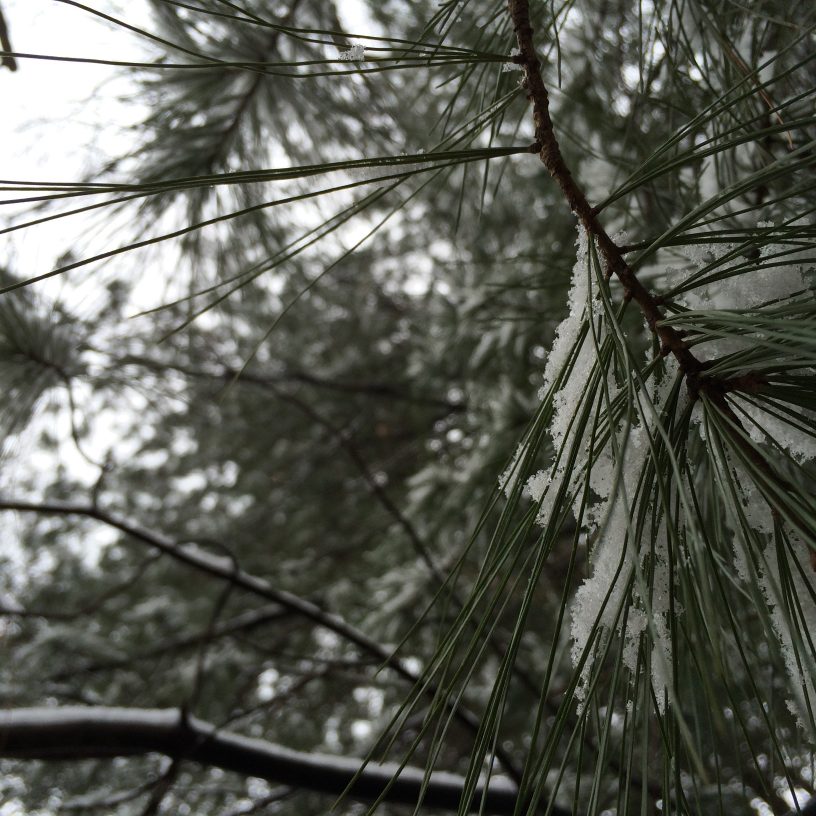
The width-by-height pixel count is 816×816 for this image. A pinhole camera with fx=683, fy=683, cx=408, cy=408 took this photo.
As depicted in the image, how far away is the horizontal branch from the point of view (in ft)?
4.79

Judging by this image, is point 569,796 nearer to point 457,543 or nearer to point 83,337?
point 457,543

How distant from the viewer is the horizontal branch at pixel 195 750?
4.79 ft

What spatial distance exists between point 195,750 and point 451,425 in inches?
99.7

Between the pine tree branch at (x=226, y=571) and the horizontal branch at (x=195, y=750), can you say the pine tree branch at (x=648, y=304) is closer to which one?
the horizontal branch at (x=195, y=750)

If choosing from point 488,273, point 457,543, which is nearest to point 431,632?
point 457,543

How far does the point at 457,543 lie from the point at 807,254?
233cm

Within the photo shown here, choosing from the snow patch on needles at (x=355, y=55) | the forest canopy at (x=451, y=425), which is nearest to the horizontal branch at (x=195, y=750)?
the forest canopy at (x=451, y=425)

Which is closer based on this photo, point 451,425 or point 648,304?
point 648,304

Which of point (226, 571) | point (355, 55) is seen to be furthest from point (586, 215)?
point (226, 571)

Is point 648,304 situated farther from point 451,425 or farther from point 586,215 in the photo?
point 451,425

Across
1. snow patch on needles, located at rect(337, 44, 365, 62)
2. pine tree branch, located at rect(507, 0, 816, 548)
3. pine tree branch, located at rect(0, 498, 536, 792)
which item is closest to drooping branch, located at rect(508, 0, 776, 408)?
pine tree branch, located at rect(507, 0, 816, 548)

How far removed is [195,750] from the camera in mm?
1546

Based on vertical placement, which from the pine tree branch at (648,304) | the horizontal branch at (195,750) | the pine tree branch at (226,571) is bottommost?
the horizontal branch at (195,750)

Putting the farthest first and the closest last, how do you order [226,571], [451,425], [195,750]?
1. [451,425]
2. [226,571]
3. [195,750]
